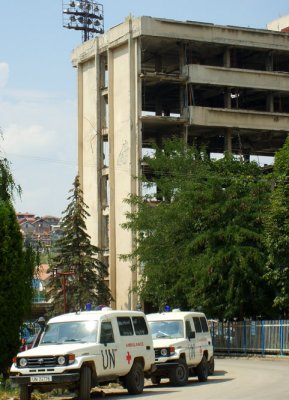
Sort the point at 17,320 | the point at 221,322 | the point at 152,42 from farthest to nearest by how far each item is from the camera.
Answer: the point at 152,42 → the point at 221,322 → the point at 17,320

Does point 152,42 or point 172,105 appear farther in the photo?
point 172,105

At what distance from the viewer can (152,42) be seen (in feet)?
219

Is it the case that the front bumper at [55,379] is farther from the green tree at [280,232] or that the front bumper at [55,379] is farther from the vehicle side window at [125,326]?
the green tree at [280,232]

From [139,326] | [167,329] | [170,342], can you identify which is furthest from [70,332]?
[167,329]

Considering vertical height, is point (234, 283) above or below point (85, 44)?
below

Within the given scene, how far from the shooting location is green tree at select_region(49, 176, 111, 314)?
6109cm

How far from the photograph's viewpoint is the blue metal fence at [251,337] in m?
41.5

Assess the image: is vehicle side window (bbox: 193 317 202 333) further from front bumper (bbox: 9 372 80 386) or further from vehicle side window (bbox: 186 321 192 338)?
front bumper (bbox: 9 372 80 386)

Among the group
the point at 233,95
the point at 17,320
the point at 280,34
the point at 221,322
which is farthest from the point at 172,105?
the point at 17,320

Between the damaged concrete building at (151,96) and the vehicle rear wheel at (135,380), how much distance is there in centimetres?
3990

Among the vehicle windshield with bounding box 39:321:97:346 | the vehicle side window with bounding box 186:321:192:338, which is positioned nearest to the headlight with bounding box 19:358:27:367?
the vehicle windshield with bounding box 39:321:97:346

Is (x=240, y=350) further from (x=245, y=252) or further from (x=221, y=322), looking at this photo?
(x=245, y=252)

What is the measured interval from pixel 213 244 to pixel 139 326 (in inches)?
862

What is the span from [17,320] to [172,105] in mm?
53233
